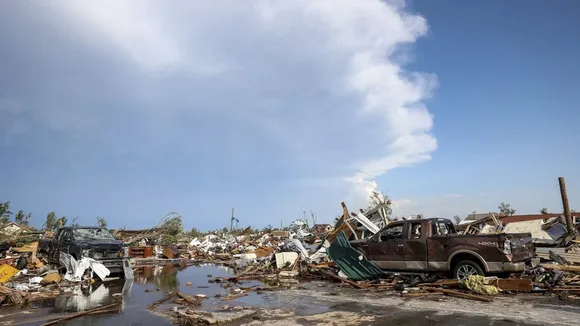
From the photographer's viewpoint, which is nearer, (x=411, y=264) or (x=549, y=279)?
(x=549, y=279)

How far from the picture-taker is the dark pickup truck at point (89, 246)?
44.6 feet

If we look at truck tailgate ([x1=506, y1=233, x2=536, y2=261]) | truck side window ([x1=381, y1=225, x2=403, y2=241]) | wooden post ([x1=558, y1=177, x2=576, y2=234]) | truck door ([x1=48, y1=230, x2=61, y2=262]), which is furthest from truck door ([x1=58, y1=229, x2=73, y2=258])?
wooden post ([x1=558, y1=177, x2=576, y2=234])

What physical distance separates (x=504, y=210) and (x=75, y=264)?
37.6 metres

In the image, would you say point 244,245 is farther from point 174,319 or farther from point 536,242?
point 174,319

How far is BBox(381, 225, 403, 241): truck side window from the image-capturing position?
1132 centimetres

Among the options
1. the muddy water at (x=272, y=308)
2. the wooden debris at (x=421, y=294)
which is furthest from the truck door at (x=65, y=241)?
the wooden debris at (x=421, y=294)

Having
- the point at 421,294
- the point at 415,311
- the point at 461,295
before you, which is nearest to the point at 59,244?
the point at 421,294

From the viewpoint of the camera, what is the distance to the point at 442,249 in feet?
33.7

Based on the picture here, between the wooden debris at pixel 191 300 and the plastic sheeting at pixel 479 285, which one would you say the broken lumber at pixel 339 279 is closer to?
the plastic sheeting at pixel 479 285

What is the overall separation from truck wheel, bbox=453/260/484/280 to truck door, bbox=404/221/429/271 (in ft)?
2.63

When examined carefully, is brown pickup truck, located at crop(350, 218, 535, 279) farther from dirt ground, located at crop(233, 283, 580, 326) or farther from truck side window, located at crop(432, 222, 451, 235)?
dirt ground, located at crop(233, 283, 580, 326)

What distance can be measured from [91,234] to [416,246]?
12327 mm

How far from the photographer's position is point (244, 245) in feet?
91.5

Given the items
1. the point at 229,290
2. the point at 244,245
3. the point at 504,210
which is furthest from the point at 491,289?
the point at 504,210
